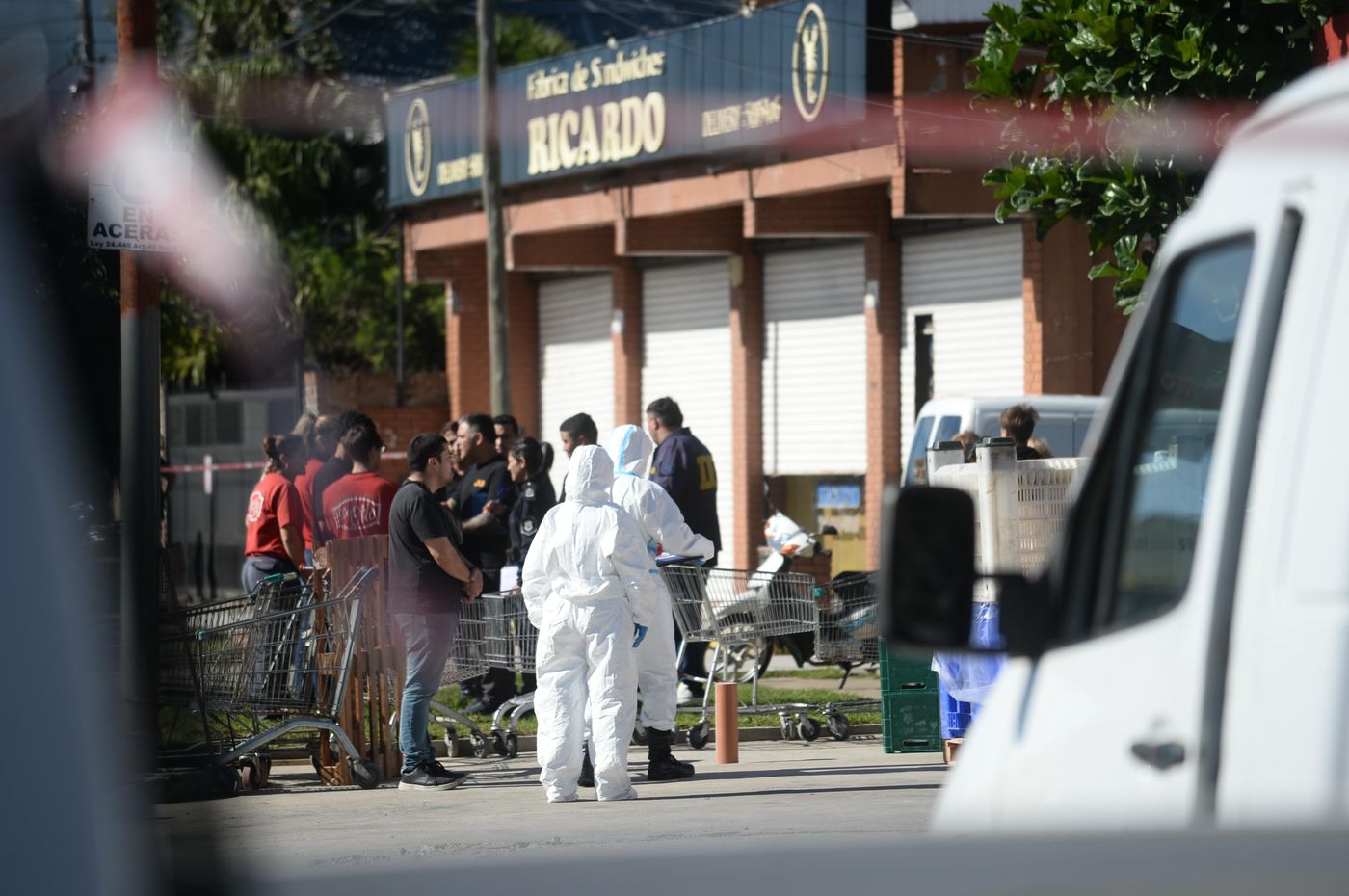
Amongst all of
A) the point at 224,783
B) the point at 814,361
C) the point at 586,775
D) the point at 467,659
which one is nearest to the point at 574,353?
the point at 814,361

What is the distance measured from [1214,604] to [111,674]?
159cm

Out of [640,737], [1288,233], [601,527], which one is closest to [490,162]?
[640,737]

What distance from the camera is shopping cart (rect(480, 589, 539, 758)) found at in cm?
1226

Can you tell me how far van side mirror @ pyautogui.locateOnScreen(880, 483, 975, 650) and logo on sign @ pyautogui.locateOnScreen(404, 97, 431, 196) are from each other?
2434 cm

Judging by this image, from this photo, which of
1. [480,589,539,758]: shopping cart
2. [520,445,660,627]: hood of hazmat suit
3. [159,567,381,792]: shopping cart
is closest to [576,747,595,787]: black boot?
[520,445,660,627]: hood of hazmat suit

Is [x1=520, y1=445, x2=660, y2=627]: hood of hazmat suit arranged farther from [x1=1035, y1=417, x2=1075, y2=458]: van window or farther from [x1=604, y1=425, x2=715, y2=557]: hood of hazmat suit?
[x1=1035, y1=417, x2=1075, y2=458]: van window

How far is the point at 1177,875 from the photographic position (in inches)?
69.1

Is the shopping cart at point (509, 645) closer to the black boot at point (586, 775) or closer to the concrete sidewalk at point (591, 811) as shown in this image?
the concrete sidewalk at point (591, 811)

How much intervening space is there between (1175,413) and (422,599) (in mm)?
7587

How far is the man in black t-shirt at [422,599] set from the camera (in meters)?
10.8

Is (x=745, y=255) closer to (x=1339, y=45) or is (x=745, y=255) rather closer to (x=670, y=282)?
(x=670, y=282)

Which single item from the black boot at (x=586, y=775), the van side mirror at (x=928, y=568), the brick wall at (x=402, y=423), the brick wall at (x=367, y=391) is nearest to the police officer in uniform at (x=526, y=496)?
the black boot at (x=586, y=775)

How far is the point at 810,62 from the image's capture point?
19.9 metres

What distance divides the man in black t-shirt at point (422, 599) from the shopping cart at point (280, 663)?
286 mm
